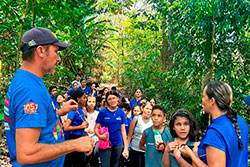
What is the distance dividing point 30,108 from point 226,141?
143 cm

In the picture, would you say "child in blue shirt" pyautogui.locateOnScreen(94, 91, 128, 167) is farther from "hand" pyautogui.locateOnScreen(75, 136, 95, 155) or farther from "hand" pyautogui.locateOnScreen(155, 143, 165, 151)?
"hand" pyautogui.locateOnScreen(75, 136, 95, 155)

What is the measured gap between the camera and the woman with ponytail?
1.66 m

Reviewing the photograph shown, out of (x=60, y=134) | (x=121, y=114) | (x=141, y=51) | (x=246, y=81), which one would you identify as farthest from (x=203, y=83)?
(x=141, y=51)

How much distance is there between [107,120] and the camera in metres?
4.40

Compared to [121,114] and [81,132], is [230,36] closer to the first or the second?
[121,114]

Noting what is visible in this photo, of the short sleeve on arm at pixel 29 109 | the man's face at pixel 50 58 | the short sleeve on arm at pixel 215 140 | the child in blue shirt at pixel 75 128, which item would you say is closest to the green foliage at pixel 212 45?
the child in blue shirt at pixel 75 128

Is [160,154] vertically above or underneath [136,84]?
underneath

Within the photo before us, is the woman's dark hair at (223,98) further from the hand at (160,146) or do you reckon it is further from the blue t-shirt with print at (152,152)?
the blue t-shirt with print at (152,152)

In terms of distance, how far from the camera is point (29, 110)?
4.44ft

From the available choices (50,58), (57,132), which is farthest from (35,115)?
(50,58)

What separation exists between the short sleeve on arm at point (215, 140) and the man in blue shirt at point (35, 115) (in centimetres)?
89

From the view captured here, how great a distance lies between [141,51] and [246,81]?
786 centimetres

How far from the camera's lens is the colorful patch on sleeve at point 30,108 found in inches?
53.1

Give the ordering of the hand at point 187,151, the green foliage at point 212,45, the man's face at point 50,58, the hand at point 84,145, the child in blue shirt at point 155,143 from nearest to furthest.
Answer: the hand at point 84,145 → the man's face at point 50,58 → the hand at point 187,151 → the child in blue shirt at point 155,143 → the green foliage at point 212,45
